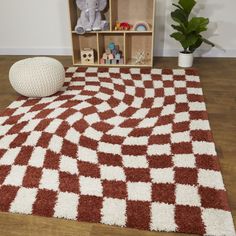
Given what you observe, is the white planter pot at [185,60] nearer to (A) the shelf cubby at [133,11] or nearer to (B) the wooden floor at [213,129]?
(B) the wooden floor at [213,129]

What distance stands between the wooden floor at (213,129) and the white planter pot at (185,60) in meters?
0.08

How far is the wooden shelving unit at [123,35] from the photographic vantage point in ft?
8.79

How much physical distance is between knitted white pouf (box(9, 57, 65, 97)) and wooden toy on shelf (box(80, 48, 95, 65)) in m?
0.77

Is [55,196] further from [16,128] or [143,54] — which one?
[143,54]

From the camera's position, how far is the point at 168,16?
112 inches

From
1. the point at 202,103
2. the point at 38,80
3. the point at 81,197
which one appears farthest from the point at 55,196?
the point at 202,103

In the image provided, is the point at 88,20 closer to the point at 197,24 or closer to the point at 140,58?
the point at 140,58

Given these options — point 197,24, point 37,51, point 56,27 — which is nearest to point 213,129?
point 197,24

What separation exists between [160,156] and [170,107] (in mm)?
565

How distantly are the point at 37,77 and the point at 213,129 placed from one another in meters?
1.22

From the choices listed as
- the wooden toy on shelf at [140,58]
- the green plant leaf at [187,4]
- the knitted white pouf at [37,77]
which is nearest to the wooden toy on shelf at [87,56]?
the wooden toy on shelf at [140,58]

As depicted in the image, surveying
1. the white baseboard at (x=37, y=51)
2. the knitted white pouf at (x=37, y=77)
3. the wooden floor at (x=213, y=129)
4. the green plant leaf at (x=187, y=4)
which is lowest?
the wooden floor at (x=213, y=129)

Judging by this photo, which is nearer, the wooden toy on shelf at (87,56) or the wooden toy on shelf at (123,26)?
the wooden toy on shelf at (123,26)

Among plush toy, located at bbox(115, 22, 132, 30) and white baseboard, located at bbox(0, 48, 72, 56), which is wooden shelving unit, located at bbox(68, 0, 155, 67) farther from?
white baseboard, located at bbox(0, 48, 72, 56)
